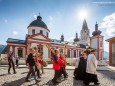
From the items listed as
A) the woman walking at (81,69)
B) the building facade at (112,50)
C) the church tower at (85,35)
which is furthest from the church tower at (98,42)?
the woman walking at (81,69)

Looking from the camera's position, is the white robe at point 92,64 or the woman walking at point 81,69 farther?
the woman walking at point 81,69

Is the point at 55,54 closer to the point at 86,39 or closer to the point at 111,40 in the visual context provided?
the point at 111,40

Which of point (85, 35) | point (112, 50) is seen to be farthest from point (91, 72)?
point (85, 35)

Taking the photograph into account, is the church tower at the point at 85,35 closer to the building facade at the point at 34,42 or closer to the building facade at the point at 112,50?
the building facade at the point at 34,42

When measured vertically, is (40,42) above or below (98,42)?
below

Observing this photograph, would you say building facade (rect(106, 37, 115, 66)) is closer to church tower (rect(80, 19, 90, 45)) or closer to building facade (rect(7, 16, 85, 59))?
building facade (rect(7, 16, 85, 59))

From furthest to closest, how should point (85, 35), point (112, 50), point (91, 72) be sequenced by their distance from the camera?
point (85, 35), point (112, 50), point (91, 72)

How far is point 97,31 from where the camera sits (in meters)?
52.0

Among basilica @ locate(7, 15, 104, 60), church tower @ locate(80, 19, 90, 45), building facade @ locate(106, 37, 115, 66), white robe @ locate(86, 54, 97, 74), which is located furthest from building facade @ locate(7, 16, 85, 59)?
church tower @ locate(80, 19, 90, 45)

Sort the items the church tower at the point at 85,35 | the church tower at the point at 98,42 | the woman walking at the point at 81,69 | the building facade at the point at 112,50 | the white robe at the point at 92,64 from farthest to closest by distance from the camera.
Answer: the church tower at the point at 85,35
the church tower at the point at 98,42
the building facade at the point at 112,50
the woman walking at the point at 81,69
the white robe at the point at 92,64

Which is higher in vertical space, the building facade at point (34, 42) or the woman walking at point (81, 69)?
the building facade at point (34, 42)

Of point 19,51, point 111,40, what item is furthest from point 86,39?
point 111,40

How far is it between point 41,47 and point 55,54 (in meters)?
28.3

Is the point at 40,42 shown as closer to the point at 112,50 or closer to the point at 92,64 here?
the point at 112,50
